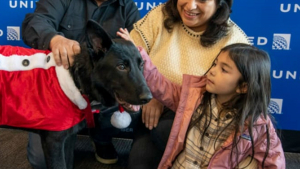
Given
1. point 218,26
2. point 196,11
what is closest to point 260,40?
point 218,26

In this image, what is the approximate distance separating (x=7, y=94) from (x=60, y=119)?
239 mm

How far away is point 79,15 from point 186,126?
91cm

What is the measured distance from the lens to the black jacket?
1410 mm

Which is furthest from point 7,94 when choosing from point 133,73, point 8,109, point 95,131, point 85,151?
point 85,151

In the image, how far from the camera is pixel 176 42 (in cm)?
133

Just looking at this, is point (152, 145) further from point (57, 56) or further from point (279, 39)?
point (279, 39)

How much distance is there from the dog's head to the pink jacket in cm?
13

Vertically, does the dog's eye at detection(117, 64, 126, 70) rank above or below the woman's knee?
above

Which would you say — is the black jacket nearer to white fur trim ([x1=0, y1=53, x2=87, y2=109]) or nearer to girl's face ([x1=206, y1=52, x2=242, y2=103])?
white fur trim ([x1=0, y1=53, x2=87, y2=109])

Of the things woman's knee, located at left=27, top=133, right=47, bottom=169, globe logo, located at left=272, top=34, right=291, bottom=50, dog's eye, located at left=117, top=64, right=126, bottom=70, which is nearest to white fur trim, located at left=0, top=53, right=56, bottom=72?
dog's eye, located at left=117, top=64, right=126, bottom=70

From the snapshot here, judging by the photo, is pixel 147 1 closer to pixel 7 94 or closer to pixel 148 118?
pixel 148 118

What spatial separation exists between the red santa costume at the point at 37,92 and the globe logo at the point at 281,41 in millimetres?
1318

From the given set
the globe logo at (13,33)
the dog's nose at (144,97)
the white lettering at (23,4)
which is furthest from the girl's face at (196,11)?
the globe logo at (13,33)

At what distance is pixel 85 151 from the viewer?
1.74 meters
